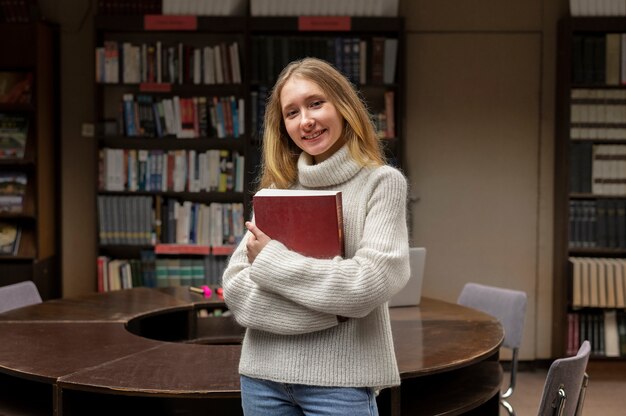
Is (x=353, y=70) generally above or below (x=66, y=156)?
above

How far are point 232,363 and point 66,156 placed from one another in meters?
3.35

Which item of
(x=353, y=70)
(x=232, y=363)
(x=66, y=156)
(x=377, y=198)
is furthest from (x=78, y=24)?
(x=377, y=198)

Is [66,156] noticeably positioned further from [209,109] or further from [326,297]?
[326,297]

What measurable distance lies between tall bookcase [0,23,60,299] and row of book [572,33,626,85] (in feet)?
11.4

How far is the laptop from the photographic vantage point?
3.29 m

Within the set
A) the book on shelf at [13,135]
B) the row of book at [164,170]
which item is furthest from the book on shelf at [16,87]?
the row of book at [164,170]

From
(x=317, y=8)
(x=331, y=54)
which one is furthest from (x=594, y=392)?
(x=317, y=8)

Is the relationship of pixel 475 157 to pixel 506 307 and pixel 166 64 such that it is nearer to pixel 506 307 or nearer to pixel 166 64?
pixel 506 307

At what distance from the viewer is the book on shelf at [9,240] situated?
4.81 meters

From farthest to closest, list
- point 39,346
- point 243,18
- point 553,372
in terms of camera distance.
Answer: point 243,18 < point 39,346 < point 553,372

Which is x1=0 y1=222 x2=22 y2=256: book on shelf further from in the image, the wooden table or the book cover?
the book cover

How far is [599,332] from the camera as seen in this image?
193 inches

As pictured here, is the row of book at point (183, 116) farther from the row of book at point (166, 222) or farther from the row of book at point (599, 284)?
the row of book at point (599, 284)

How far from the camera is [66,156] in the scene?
5.15 metres
